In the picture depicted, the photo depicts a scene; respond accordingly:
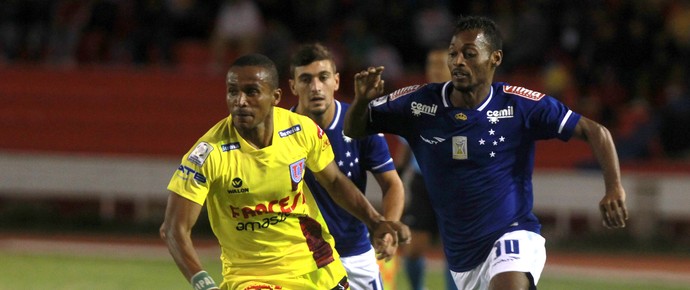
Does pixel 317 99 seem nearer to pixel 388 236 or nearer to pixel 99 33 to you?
pixel 388 236

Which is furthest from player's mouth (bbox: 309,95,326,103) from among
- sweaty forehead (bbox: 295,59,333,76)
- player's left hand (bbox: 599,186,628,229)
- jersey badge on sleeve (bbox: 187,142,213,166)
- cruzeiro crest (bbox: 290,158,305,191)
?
A: player's left hand (bbox: 599,186,628,229)

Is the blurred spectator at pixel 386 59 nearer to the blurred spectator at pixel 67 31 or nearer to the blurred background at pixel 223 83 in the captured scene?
the blurred background at pixel 223 83

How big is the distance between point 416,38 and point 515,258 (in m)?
12.8

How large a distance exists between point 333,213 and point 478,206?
108 centimetres

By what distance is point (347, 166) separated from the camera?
7.77m

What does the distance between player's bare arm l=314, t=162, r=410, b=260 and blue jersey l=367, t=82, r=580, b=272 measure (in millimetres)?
627

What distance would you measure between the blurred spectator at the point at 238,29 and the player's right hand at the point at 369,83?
41.0 ft

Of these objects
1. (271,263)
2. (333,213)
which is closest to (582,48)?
(333,213)

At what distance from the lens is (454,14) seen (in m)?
19.9

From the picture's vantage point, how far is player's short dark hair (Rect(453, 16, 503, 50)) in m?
7.03

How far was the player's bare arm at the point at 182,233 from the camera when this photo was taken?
594 cm

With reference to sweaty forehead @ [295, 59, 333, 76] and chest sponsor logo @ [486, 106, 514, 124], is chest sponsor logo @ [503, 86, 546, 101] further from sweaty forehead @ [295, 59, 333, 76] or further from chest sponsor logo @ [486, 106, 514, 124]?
sweaty forehead @ [295, 59, 333, 76]

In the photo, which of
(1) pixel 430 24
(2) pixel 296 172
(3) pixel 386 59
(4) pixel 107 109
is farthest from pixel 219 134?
(4) pixel 107 109

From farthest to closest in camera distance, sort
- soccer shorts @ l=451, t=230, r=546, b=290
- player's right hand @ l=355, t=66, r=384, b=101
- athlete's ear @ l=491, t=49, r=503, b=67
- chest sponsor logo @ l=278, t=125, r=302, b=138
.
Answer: athlete's ear @ l=491, t=49, r=503, b=67
soccer shorts @ l=451, t=230, r=546, b=290
player's right hand @ l=355, t=66, r=384, b=101
chest sponsor logo @ l=278, t=125, r=302, b=138
